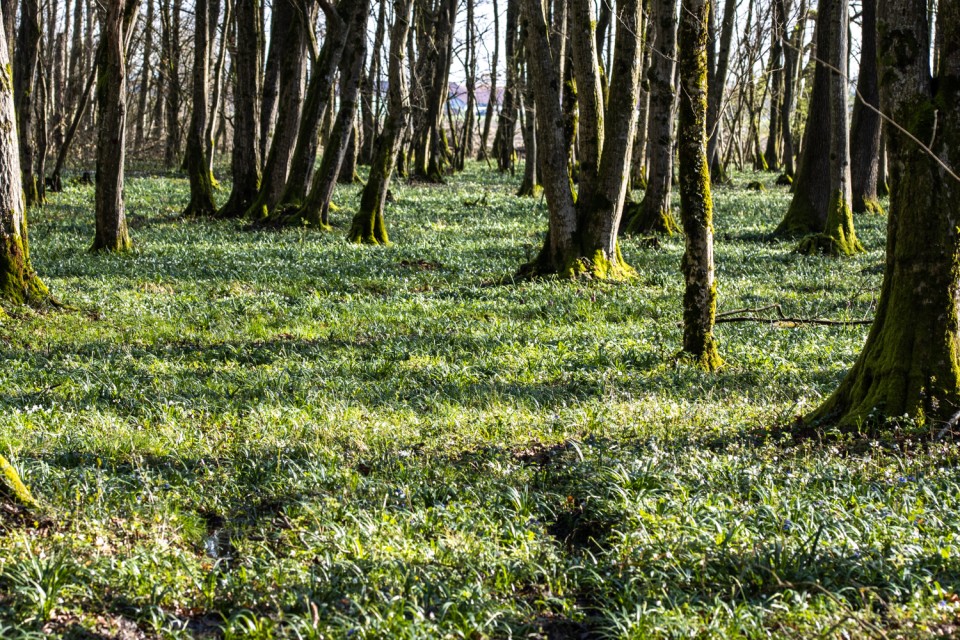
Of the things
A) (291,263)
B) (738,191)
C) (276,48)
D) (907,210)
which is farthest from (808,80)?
(907,210)

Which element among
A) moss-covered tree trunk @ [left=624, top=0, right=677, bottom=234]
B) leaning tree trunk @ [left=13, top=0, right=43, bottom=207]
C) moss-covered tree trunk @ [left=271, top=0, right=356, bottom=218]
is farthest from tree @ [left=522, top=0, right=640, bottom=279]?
leaning tree trunk @ [left=13, top=0, right=43, bottom=207]

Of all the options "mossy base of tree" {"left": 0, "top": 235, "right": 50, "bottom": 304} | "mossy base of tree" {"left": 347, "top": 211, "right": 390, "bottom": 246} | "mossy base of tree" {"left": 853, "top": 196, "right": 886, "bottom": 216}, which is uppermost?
"mossy base of tree" {"left": 853, "top": 196, "right": 886, "bottom": 216}

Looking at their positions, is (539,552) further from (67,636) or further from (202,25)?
(202,25)

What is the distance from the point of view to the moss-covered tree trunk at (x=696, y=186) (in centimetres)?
800

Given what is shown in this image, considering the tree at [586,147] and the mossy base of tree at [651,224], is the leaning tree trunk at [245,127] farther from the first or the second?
the tree at [586,147]

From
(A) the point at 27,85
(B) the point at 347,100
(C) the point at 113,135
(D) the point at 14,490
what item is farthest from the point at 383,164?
(D) the point at 14,490

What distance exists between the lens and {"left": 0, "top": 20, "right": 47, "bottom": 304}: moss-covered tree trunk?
33.6 feet

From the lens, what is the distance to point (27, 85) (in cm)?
2164

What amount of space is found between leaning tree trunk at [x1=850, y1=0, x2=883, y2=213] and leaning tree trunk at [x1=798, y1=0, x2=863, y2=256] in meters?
3.51

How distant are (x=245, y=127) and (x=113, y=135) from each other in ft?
26.8

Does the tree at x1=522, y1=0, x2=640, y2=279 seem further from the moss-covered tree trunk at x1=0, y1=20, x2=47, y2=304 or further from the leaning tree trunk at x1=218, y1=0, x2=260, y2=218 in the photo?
the leaning tree trunk at x1=218, y1=0, x2=260, y2=218

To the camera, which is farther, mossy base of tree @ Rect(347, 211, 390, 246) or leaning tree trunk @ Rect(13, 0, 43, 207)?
leaning tree trunk @ Rect(13, 0, 43, 207)

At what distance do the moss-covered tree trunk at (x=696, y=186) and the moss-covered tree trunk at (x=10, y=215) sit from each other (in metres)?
7.71

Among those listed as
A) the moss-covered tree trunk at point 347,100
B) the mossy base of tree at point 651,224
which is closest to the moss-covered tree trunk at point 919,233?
the mossy base of tree at point 651,224
